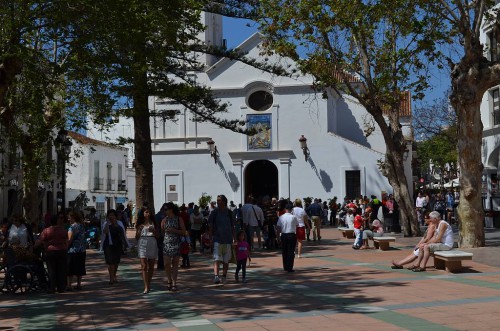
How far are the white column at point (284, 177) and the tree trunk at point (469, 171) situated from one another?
2257 centimetres

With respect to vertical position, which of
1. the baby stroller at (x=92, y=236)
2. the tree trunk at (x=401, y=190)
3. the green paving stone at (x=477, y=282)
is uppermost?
the tree trunk at (x=401, y=190)

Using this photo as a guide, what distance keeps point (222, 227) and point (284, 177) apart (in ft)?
92.0

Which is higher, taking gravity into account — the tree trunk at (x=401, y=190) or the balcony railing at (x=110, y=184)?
the balcony railing at (x=110, y=184)

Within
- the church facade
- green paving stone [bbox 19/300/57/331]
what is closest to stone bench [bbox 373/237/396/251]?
green paving stone [bbox 19/300/57/331]

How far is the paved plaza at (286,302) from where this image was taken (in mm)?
8836

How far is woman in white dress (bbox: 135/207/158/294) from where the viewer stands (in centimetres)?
1251

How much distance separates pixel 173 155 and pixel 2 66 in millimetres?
29197

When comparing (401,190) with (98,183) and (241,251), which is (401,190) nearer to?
(241,251)

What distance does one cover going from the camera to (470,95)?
17.9 meters

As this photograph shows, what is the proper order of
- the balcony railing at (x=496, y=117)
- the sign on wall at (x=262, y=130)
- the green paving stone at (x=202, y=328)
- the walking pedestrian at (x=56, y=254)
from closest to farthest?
1. the green paving stone at (x=202, y=328)
2. the walking pedestrian at (x=56, y=254)
3. the balcony railing at (x=496, y=117)
4. the sign on wall at (x=262, y=130)

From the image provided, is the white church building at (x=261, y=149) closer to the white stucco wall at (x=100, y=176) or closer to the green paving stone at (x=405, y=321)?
the white stucco wall at (x=100, y=176)

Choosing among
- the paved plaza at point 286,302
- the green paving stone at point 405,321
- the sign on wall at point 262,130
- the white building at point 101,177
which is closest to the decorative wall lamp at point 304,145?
the sign on wall at point 262,130

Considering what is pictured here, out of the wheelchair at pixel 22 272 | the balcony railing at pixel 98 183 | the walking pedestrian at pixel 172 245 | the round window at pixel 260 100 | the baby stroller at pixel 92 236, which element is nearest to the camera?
the walking pedestrian at pixel 172 245

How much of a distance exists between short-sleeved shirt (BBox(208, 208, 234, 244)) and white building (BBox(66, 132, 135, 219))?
130ft
